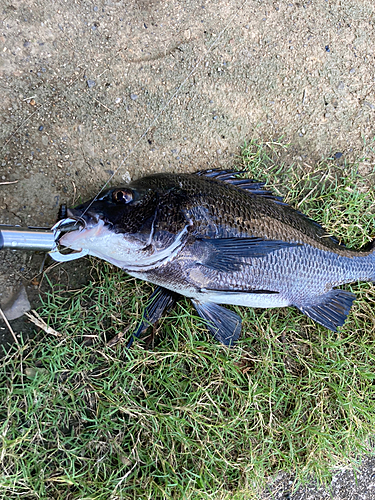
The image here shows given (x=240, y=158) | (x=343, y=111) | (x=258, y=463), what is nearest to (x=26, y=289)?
(x=240, y=158)

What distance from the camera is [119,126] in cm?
250

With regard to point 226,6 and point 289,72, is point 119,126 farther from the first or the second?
point 289,72

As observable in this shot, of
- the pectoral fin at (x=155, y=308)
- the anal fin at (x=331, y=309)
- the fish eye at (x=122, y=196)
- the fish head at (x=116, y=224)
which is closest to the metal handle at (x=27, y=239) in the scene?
the fish head at (x=116, y=224)

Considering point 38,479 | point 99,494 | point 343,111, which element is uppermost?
point 343,111

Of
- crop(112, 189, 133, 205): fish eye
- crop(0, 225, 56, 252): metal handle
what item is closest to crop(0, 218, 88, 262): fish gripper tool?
crop(0, 225, 56, 252): metal handle

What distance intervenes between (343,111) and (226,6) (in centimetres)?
129

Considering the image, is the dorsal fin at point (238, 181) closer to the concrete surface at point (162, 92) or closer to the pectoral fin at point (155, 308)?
the concrete surface at point (162, 92)

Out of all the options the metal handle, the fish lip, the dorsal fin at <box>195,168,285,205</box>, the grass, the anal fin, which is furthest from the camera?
the anal fin

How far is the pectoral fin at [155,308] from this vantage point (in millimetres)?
2383

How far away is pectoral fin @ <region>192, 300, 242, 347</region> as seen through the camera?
8.02 ft

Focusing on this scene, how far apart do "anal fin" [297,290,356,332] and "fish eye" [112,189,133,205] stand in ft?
5.10

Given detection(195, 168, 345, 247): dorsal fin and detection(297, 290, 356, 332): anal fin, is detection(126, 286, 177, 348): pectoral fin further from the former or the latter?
detection(297, 290, 356, 332): anal fin

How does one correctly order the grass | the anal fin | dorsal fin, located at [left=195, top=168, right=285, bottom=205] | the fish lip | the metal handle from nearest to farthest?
the metal handle, the fish lip, the grass, dorsal fin, located at [left=195, top=168, right=285, bottom=205], the anal fin

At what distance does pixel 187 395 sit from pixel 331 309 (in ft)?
4.13
